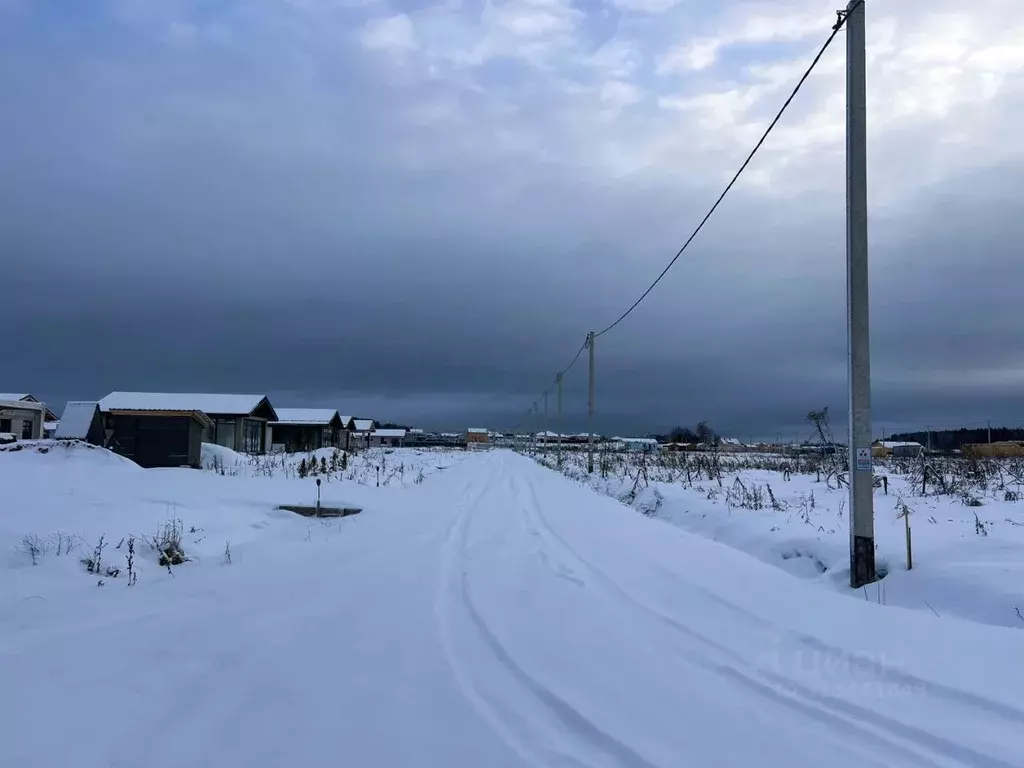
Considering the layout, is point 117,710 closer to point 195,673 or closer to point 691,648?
point 195,673

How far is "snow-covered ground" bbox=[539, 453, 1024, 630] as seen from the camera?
664 cm

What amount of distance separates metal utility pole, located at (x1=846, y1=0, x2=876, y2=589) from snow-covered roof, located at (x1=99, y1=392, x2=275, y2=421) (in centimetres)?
4154

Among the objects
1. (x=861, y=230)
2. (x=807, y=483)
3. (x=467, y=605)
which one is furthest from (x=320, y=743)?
(x=807, y=483)

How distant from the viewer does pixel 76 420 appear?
111 ft

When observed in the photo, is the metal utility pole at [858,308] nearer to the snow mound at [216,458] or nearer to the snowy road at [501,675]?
the snowy road at [501,675]

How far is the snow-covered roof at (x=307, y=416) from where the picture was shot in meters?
57.8

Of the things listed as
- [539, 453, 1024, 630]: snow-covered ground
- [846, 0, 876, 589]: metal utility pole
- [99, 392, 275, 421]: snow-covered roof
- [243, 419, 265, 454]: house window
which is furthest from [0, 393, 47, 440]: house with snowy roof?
[846, 0, 876, 589]: metal utility pole

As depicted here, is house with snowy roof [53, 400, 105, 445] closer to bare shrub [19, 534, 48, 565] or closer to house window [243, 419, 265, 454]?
house window [243, 419, 265, 454]

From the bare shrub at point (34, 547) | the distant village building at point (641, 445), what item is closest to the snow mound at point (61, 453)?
the bare shrub at point (34, 547)

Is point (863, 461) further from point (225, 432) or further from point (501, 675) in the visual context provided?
point (225, 432)

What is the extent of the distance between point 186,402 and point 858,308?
44.2 meters

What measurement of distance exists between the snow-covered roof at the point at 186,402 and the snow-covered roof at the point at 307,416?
9756mm

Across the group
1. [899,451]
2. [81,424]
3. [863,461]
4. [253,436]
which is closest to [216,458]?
[81,424]

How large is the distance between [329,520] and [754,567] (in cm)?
832
